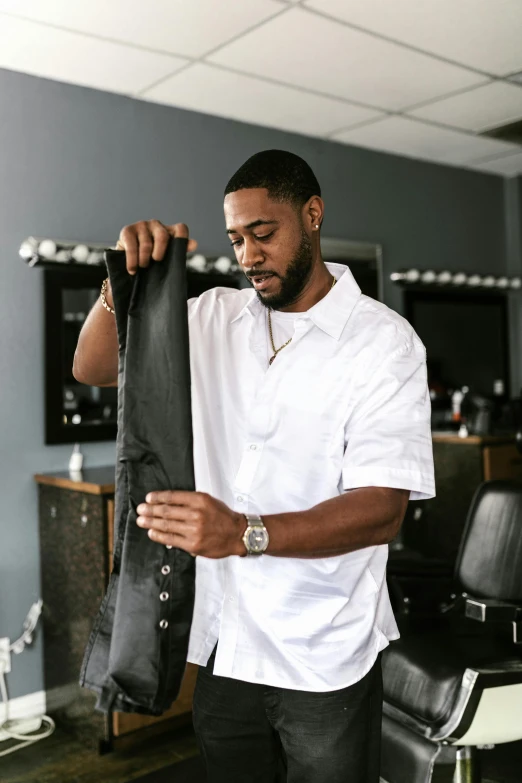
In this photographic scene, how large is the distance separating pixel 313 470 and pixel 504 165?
4.81 metres

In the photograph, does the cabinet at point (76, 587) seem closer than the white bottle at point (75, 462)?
Yes

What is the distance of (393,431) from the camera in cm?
137

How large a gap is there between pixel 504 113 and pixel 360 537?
12.4ft

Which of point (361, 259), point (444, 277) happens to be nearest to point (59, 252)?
point (361, 259)

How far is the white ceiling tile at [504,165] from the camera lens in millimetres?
5387

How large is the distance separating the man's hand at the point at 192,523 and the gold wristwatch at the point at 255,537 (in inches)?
0.5

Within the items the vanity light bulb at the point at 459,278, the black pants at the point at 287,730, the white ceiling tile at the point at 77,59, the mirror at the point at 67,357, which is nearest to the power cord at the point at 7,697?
the mirror at the point at 67,357

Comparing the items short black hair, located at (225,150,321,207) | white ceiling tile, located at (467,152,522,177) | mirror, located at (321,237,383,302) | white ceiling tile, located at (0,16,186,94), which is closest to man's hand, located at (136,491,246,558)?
short black hair, located at (225,150,321,207)

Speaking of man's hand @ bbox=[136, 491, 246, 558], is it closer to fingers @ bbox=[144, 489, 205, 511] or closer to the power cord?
fingers @ bbox=[144, 489, 205, 511]

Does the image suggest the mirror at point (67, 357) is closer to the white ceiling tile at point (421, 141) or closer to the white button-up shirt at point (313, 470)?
the white ceiling tile at point (421, 141)

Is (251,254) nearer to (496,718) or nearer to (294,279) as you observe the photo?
(294,279)

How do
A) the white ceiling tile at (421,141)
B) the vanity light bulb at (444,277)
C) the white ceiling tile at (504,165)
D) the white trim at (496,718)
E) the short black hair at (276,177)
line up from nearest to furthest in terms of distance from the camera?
the short black hair at (276,177), the white trim at (496,718), the white ceiling tile at (421,141), the vanity light bulb at (444,277), the white ceiling tile at (504,165)

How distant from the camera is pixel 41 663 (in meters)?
3.44


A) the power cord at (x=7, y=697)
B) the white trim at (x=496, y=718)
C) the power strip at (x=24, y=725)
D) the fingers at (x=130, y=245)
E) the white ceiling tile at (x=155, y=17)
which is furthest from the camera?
the power strip at (x=24, y=725)
